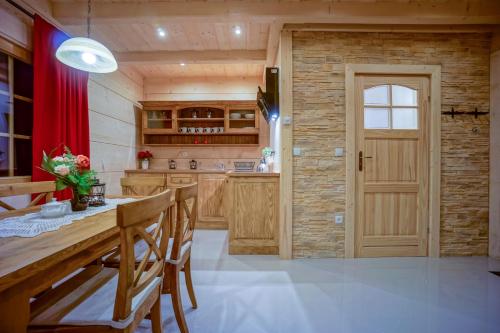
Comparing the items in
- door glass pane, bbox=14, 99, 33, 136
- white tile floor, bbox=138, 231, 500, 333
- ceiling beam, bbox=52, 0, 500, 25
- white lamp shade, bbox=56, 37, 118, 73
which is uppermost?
ceiling beam, bbox=52, 0, 500, 25

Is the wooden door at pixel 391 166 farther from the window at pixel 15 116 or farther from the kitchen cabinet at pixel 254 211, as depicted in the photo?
the window at pixel 15 116

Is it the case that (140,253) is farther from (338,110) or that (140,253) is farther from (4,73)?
(338,110)

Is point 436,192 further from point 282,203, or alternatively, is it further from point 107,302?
point 107,302

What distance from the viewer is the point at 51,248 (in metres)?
0.95

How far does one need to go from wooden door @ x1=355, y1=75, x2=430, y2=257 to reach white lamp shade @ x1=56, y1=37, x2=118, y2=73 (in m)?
2.51

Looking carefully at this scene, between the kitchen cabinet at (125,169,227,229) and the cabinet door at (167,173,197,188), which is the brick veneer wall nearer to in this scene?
the kitchen cabinet at (125,169,227,229)

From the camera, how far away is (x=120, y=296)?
92 cm

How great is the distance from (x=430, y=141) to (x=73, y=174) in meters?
3.47

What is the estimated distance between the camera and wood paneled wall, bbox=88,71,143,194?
340cm

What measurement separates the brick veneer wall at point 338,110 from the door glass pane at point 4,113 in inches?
110

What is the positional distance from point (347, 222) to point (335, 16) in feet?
7.35

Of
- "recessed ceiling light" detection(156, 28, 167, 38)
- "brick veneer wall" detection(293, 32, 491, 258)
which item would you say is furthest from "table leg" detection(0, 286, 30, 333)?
"recessed ceiling light" detection(156, 28, 167, 38)

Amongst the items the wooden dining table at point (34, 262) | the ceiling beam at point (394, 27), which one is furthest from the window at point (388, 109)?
the wooden dining table at point (34, 262)

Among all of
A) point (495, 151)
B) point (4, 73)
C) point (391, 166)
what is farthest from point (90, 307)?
point (495, 151)
